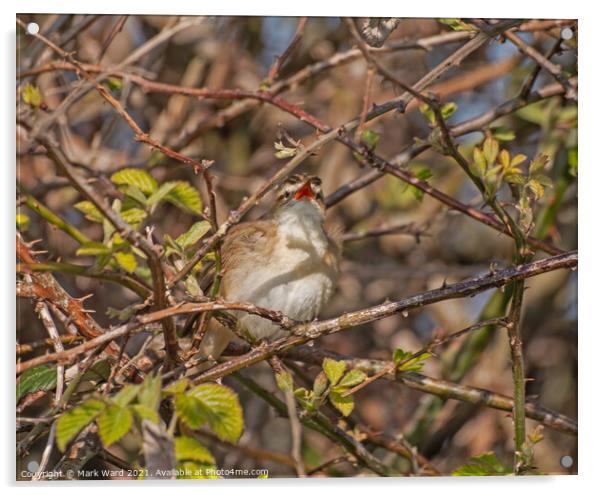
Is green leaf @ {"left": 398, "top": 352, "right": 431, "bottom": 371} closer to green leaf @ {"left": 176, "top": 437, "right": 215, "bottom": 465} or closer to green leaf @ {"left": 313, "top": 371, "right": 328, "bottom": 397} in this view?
green leaf @ {"left": 313, "top": 371, "right": 328, "bottom": 397}

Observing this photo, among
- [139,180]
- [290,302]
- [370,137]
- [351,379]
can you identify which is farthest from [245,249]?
[351,379]

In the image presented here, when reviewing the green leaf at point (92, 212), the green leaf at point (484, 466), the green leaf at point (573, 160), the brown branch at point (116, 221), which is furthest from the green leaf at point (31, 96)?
the green leaf at point (573, 160)

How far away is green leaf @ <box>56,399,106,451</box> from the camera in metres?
1.79

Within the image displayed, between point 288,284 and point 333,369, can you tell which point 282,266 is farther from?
point 333,369

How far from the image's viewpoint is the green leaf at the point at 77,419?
1.79 metres

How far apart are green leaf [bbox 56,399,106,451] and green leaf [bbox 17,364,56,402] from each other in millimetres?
523

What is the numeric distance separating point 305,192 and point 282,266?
31cm

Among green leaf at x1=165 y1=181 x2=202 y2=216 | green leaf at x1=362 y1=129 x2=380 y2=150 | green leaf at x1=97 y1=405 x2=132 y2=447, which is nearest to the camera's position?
green leaf at x1=97 y1=405 x2=132 y2=447

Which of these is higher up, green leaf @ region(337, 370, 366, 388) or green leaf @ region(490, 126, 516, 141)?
green leaf @ region(490, 126, 516, 141)

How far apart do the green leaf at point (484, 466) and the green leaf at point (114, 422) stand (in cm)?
111

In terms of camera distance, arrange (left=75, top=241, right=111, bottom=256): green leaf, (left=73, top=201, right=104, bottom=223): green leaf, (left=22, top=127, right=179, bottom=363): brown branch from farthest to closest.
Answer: (left=73, top=201, right=104, bottom=223): green leaf, (left=75, top=241, right=111, bottom=256): green leaf, (left=22, top=127, right=179, bottom=363): brown branch

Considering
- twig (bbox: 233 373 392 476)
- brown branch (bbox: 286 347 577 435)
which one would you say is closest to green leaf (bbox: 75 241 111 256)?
twig (bbox: 233 373 392 476)

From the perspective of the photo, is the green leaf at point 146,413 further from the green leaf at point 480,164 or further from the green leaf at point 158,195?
the green leaf at point 480,164

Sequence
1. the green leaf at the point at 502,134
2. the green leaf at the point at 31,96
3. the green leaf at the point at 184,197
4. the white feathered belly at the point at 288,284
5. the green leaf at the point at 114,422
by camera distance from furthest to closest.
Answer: the green leaf at the point at 502,134 → the white feathered belly at the point at 288,284 → the green leaf at the point at 31,96 → the green leaf at the point at 184,197 → the green leaf at the point at 114,422
